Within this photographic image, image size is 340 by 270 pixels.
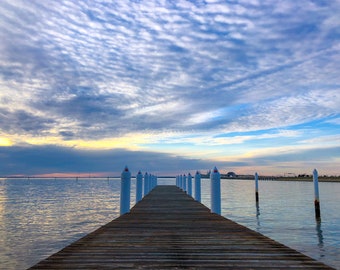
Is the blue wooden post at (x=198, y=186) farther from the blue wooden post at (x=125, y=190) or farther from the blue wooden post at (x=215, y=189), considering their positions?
the blue wooden post at (x=125, y=190)

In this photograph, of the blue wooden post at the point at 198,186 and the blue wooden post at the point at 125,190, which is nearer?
the blue wooden post at the point at 125,190

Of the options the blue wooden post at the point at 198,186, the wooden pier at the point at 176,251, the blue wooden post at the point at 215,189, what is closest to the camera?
the wooden pier at the point at 176,251

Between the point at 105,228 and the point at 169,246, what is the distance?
3068 mm

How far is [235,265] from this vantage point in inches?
208

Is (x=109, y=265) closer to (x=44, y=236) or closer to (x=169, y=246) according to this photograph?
(x=169, y=246)

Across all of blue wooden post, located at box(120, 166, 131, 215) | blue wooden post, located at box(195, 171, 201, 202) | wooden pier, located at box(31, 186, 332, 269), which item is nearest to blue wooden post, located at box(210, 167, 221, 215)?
blue wooden post, located at box(120, 166, 131, 215)

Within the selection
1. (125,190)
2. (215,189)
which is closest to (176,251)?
(215,189)

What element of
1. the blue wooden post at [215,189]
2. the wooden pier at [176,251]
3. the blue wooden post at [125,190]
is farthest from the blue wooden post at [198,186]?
the wooden pier at [176,251]

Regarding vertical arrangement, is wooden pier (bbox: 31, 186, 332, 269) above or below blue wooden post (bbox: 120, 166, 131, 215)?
below

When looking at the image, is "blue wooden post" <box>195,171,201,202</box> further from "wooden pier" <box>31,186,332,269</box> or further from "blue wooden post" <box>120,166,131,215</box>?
"wooden pier" <box>31,186,332,269</box>

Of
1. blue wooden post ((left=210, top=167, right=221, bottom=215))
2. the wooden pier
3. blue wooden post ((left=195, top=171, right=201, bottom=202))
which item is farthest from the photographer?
blue wooden post ((left=195, top=171, right=201, bottom=202))

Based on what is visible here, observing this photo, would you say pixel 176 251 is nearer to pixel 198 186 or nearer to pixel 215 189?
pixel 215 189

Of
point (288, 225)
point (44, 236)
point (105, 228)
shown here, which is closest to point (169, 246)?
point (105, 228)

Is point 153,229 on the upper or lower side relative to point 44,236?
upper
